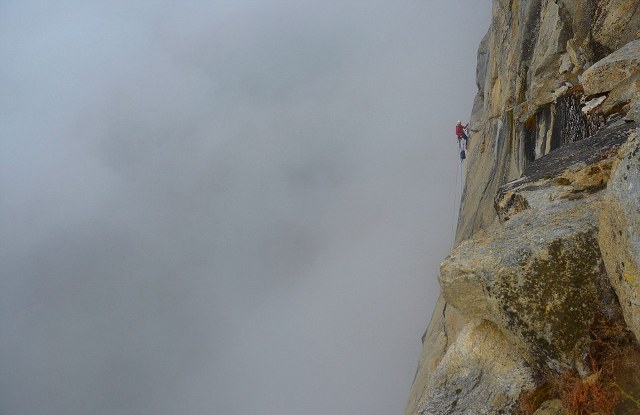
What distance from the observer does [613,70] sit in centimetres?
995

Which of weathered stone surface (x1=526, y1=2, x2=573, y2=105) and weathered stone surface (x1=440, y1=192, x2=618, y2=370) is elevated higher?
weathered stone surface (x1=526, y1=2, x2=573, y2=105)

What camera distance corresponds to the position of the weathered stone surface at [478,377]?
6316 millimetres

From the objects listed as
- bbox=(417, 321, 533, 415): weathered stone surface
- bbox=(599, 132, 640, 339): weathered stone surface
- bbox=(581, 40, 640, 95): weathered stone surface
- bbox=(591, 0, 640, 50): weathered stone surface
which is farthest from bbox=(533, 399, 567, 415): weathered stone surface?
bbox=(591, 0, 640, 50): weathered stone surface

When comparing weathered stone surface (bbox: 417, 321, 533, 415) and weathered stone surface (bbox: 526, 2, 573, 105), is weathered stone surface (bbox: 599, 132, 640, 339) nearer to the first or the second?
weathered stone surface (bbox: 417, 321, 533, 415)

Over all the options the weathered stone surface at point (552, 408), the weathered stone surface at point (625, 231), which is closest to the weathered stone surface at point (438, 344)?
the weathered stone surface at point (552, 408)

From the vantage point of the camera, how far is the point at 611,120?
9.59 metres

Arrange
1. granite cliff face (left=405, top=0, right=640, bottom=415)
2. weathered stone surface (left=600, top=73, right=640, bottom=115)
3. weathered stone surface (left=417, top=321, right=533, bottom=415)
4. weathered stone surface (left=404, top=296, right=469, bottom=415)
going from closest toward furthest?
granite cliff face (left=405, top=0, right=640, bottom=415) < weathered stone surface (left=417, top=321, right=533, bottom=415) < weathered stone surface (left=600, top=73, right=640, bottom=115) < weathered stone surface (left=404, top=296, right=469, bottom=415)

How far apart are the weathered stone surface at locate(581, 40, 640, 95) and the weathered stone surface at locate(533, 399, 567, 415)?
7690 millimetres

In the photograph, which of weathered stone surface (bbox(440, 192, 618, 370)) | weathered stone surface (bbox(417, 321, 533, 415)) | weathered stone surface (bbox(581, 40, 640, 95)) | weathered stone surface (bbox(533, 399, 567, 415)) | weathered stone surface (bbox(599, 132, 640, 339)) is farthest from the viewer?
weathered stone surface (bbox(581, 40, 640, 95))

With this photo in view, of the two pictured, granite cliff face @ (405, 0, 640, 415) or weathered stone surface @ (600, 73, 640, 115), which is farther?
weathered stone surface @ (600, 73, 640, 115)

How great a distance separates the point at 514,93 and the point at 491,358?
1439 centimetres

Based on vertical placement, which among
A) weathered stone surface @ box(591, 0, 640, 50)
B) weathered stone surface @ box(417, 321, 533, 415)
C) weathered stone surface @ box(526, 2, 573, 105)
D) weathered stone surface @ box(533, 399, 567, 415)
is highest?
weathered stone surface @ box(526, 2, 573, 105)

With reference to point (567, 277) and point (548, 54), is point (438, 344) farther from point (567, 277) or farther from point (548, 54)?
point (567, 277)

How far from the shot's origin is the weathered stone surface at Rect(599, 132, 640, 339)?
4.82 m
